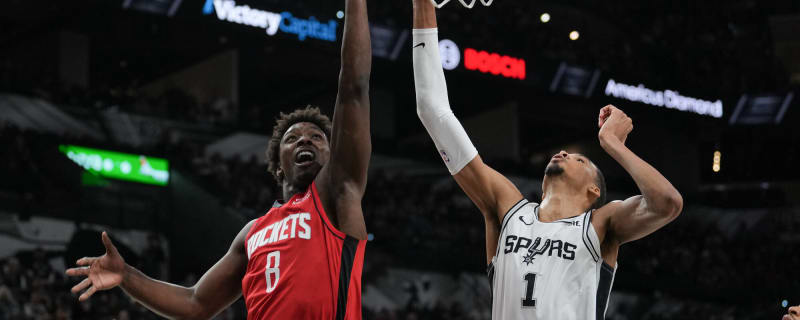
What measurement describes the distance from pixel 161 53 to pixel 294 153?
22.5 metres

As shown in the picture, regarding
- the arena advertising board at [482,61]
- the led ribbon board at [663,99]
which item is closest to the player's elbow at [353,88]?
the arena advertising board at [482,61]

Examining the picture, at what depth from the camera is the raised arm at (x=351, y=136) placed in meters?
4.36

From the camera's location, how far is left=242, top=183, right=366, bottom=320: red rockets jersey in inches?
171

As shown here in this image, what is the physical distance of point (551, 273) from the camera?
4812 mm

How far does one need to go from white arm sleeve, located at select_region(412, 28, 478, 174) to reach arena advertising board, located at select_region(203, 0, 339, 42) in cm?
1787

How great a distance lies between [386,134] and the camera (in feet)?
98.5

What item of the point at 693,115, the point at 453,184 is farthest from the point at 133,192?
the point at 693,115

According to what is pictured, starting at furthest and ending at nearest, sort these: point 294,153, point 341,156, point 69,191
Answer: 1. point 69,191
2. point 294,153
3. point 341,156

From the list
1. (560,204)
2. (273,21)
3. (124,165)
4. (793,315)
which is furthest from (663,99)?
(560,204)

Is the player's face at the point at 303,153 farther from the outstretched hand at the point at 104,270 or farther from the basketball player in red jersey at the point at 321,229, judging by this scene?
the outstretched hand at the point at 104,270

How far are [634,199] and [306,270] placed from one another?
5.33 feet

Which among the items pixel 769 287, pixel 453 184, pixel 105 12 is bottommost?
→ pixel 769 287

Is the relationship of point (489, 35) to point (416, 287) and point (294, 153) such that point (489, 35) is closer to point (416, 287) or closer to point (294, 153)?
point (416, 287)

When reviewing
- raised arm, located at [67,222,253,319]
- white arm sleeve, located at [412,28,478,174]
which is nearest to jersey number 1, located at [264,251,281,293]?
raised arm, located at [67,222,253,319]
